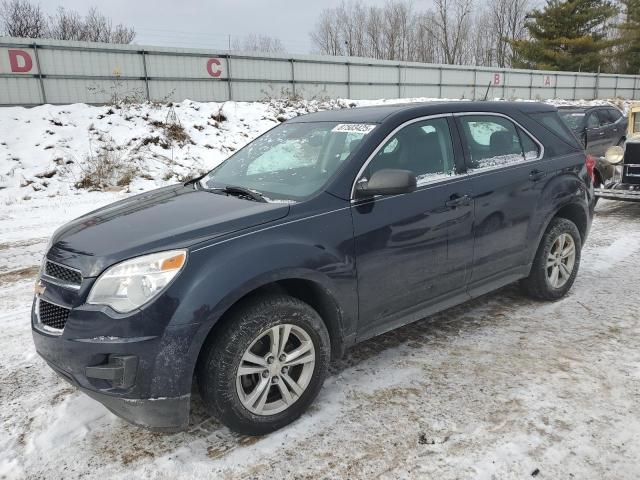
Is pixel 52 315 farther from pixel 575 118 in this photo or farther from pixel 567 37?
pixel 567 37

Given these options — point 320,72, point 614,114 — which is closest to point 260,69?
point 320,72

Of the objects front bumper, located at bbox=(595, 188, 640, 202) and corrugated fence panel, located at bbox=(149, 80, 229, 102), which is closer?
front bumper, located at bbox=(595, 188, 640, 202)

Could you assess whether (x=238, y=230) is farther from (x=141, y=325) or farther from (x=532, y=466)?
(x=532, y=466)

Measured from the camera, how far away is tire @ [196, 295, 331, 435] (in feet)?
8.34

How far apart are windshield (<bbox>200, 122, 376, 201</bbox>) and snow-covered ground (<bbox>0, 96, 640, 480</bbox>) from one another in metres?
1.32

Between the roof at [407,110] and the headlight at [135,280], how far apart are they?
1.78 m

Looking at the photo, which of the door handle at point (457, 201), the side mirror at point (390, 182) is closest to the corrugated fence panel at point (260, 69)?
the door handle at point (457, 201)

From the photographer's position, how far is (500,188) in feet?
12.8

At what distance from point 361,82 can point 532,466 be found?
21.4 metres

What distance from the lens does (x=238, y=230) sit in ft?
8.75

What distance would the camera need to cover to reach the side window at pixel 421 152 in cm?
334

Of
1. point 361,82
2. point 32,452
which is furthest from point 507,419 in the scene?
point 361,82

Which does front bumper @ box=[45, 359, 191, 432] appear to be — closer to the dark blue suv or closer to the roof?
the dark blue suv

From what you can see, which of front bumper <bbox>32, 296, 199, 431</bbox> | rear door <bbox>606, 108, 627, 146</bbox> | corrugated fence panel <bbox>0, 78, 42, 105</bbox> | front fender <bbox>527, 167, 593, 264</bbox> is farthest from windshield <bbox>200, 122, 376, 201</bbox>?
corrugated fence panel <bbox>0, 78, 42, 105</bbox>
